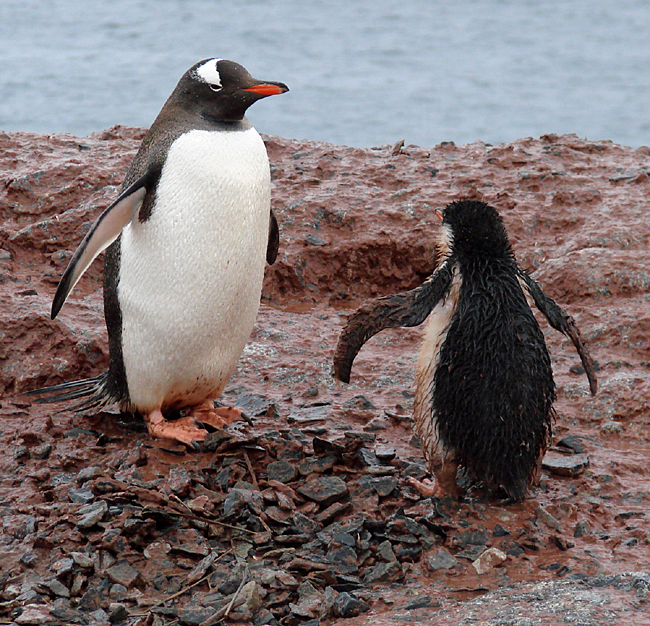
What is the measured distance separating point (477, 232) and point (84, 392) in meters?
1.79

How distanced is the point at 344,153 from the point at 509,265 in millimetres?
3224

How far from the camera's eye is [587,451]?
340 cm

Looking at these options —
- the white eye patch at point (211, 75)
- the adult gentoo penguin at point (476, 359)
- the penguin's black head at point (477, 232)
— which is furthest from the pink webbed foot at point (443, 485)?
the white eye patch at point (211, 75)

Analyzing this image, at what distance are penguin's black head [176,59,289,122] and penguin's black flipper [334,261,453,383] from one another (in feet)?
3.05

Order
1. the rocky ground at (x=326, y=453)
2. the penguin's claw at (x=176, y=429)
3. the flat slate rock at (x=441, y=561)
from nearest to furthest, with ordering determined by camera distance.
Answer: the rocky ground at (x=326, y=453)
the flat slate rock at (x=441, y=561)
the penguin's claw at (x=176, y=429)

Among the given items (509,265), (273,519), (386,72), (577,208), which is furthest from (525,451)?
(386,72)

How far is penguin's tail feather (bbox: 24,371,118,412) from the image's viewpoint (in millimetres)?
3643

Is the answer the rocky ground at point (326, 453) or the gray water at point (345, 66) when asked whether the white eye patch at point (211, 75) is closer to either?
the rocky ground at point (326, 453)

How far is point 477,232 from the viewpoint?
2.93 metres

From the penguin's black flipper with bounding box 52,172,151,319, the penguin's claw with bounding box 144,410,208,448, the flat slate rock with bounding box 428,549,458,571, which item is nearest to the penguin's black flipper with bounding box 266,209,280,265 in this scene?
the penguin's black flipper with bounding box 52,172,151,319

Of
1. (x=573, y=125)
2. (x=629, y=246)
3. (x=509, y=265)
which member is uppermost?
(x=509, y=265)

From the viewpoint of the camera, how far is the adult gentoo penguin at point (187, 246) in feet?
10.6

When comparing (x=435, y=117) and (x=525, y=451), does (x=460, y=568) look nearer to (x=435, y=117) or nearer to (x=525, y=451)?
(x=525, y=451)

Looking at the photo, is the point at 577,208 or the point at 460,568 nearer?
the point at 460,568
